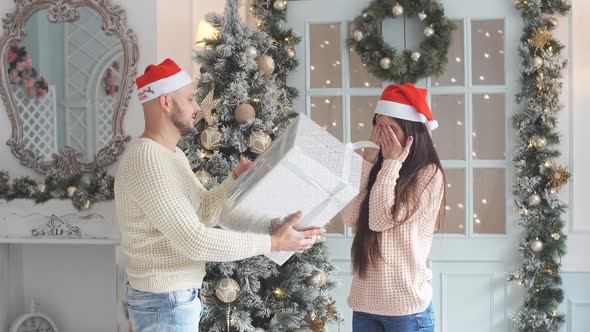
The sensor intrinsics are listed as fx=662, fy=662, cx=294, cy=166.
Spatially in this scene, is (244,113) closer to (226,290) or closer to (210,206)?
(226,290)

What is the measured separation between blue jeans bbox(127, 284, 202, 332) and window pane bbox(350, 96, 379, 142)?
6.54 ft

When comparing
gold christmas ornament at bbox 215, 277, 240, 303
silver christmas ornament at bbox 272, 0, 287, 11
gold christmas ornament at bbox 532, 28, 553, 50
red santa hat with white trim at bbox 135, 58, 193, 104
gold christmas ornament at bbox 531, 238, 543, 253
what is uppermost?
silver christmas ornament at bbox 272, 0, 287, 11

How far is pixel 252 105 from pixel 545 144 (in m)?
1.55

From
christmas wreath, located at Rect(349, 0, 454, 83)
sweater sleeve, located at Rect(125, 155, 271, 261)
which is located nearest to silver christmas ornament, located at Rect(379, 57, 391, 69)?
christmas wreath, located at Rect(349, 0, 454, 83)

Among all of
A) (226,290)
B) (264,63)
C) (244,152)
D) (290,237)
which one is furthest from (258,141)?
(290,237)

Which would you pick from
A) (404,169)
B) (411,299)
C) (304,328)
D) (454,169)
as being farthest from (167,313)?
(454,169)

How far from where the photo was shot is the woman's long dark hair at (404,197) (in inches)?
81.4

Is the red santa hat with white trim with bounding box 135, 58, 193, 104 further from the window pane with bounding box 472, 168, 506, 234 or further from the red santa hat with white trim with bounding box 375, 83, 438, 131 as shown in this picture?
the window pane with bounding box 472, 168, 506, 234

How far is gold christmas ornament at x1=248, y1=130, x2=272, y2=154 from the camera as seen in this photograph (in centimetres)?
284

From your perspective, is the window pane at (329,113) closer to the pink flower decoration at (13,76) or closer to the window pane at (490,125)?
the window pane at (490,125)

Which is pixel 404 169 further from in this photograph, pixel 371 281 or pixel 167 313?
pixel 167 313

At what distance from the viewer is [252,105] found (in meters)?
2.93

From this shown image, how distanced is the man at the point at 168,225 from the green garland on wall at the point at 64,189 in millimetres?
1306

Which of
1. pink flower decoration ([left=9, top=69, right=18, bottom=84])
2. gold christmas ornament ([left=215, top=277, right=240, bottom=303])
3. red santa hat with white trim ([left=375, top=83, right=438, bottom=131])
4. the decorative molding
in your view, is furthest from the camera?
pink flower decoration ([left=9, top=69, right=18, bottom=84])
